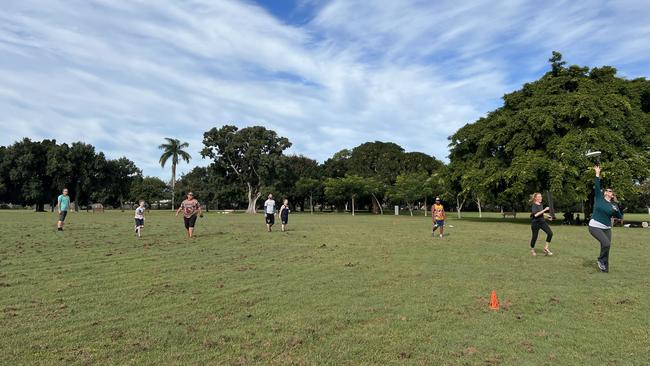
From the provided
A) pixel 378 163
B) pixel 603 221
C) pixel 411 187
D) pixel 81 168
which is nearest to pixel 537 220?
pixel 603 221

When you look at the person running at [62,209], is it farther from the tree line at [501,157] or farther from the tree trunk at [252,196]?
the tree trunk at [252,196]

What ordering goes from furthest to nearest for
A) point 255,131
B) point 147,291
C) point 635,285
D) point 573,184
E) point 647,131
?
point 255,131 < point 647,131 < point 573,184 < point 635,285 < point 147,291

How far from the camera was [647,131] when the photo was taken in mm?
30828

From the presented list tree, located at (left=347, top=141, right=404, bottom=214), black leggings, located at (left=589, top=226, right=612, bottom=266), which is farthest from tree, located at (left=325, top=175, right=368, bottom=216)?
black leggings, located at (left=589, top=226, right=612, bottom=266)

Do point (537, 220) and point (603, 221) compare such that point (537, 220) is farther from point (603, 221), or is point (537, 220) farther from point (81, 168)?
point (81, 168)

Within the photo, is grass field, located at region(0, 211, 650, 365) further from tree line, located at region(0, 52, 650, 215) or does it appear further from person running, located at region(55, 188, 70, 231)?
tree line, located at region(0, 52, 650, 215)

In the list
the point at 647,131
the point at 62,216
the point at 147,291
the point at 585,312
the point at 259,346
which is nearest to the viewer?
the point at 259,346

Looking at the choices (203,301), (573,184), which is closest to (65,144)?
(573,184)

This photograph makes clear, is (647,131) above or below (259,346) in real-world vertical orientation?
above

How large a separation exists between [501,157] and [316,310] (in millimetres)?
30120

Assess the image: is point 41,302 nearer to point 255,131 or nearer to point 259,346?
point 259,346

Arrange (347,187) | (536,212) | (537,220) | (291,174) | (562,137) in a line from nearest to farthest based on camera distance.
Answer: (537,220) < (536,212) < (562,137) < (347,187) < (291,174)

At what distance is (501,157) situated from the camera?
110 ft

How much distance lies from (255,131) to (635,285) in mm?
60872
